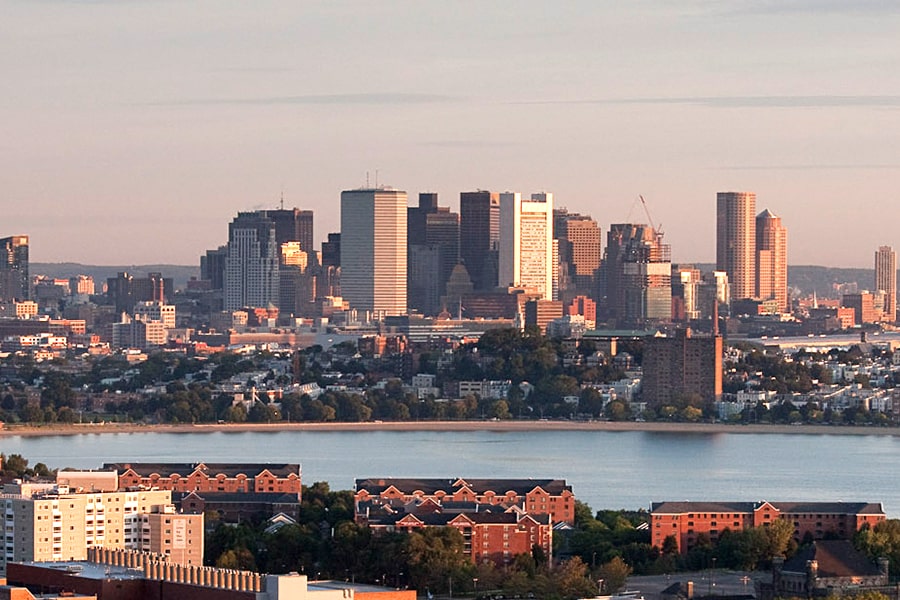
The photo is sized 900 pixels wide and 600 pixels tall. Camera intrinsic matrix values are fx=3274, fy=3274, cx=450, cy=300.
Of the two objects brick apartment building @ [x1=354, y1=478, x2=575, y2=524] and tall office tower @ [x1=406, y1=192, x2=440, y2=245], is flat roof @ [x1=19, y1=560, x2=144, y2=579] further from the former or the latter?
tall office tower @ [x1=406, y1=192, x2=440, y2=245]

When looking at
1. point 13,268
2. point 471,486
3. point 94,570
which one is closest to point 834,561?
point 94,570

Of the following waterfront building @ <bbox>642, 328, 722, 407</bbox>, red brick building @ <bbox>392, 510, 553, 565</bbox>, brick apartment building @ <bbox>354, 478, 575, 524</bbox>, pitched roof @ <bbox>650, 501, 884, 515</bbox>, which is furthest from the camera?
waterfront building @ <bbox>642, 328, 722, 407</bbox>

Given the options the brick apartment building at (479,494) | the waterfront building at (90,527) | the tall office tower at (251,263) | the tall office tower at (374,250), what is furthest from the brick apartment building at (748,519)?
the tall office tower at (251,263)

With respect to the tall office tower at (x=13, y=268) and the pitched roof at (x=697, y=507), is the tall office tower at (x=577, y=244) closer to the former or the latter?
the tall office tower at (x=13, y=268)

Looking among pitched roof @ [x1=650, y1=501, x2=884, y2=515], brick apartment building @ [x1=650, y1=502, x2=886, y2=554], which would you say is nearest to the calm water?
pitched roof @ [x1=650, y1=501, x2=884, y2=515]

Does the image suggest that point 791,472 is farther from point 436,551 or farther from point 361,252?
point 361,252
